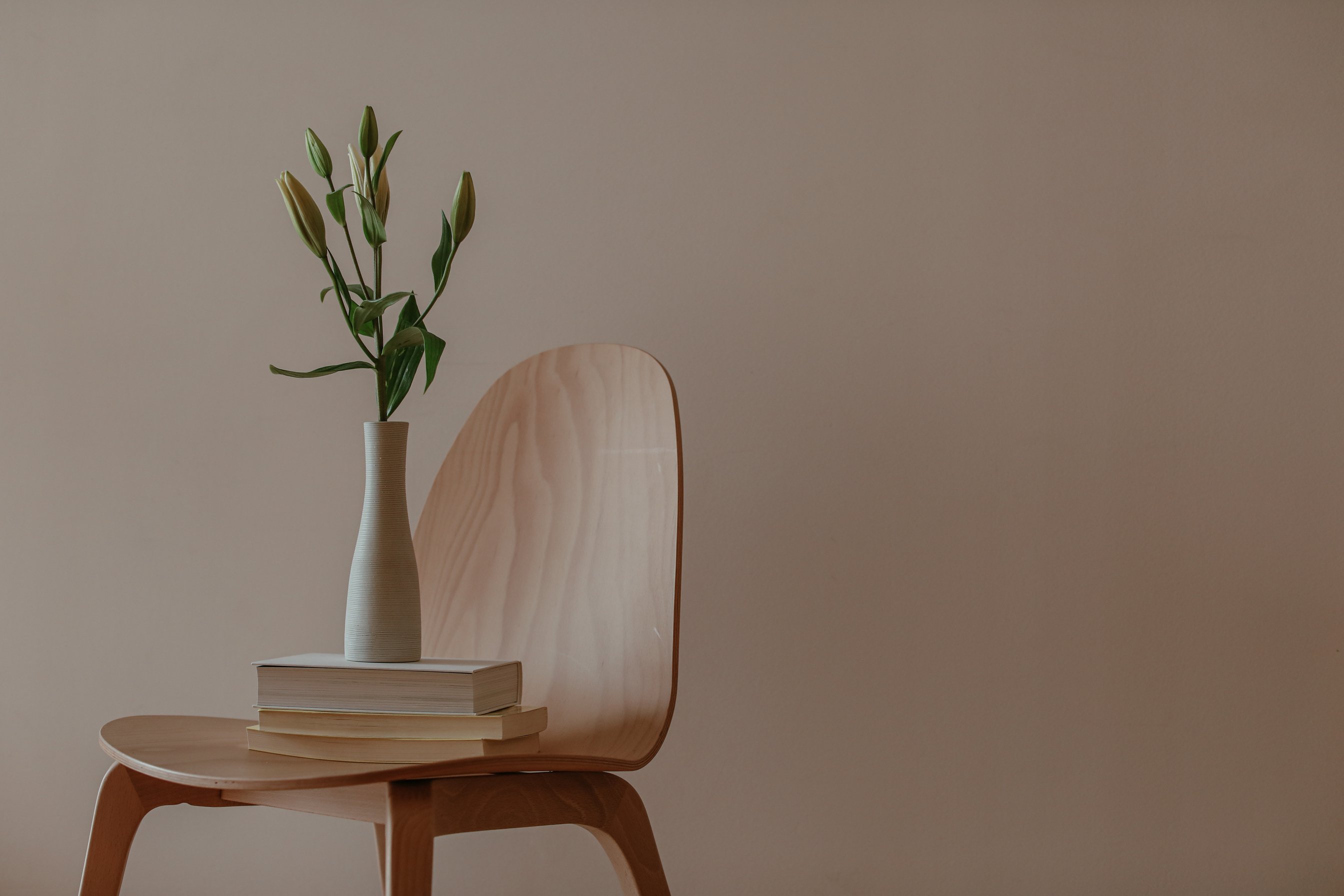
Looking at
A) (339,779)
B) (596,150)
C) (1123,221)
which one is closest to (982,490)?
(1123,221)

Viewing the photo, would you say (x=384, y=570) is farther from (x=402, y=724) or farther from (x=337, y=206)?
(x=337, y=206)

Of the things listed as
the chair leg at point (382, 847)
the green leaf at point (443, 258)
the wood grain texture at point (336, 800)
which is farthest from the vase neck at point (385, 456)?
the chair leg at point (382, 847)

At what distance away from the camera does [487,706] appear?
0.74m

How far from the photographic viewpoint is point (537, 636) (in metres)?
0.99

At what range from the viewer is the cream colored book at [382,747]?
709mm

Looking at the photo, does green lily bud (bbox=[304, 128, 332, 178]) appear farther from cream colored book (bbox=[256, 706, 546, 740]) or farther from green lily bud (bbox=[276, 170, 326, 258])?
cream colored book (bbox=[256, 706, 546, 740])

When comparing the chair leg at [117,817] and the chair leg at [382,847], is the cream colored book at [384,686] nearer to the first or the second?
the chair leg at [117,817]

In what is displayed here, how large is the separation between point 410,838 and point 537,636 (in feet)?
1.13

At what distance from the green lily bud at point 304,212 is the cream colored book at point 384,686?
34cm

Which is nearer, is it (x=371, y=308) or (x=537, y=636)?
(x=371, y=308)

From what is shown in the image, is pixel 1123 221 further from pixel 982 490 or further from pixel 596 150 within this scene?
pixel 596 150

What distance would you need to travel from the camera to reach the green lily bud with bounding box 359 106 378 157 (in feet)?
2.80

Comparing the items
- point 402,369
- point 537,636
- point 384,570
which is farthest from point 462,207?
point 537,636

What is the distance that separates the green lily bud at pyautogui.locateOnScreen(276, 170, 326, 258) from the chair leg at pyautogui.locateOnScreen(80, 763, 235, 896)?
46 centimetres
